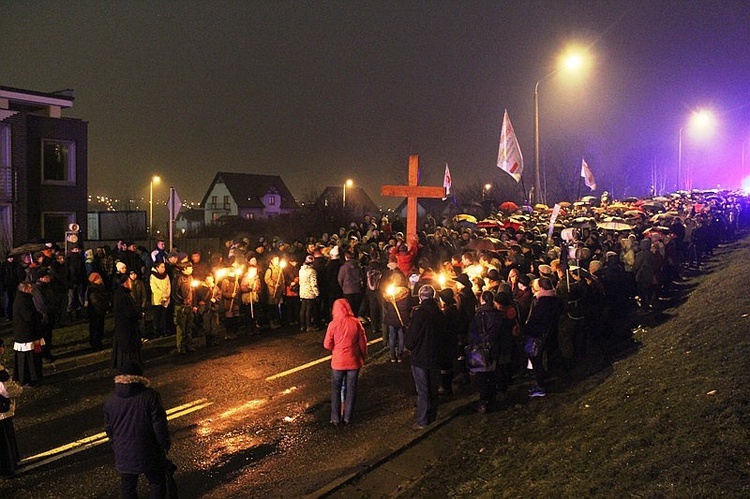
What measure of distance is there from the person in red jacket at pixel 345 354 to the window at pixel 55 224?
80.6 feet

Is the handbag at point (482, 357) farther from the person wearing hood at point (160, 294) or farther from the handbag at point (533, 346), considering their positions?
the person wearing hood at point (160, 294)

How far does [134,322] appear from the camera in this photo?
11195 millimetres

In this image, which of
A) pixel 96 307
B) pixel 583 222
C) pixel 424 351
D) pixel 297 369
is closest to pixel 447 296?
pixel 424 351

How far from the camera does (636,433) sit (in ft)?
21.1

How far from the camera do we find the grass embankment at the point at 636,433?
532 cm

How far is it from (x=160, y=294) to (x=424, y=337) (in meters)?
7.48

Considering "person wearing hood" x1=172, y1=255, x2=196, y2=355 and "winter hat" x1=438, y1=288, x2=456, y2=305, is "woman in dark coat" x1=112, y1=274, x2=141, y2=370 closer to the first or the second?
"person wearing hood" x1=172, y1=255, x2=196, y2=355

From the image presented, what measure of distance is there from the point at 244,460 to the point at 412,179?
11508 millimetres

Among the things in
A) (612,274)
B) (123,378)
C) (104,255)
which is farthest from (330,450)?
(104,255)

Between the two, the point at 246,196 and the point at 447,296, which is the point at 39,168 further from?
the point at 246,196

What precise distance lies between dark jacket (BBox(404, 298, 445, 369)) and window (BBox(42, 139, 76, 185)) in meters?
25.3

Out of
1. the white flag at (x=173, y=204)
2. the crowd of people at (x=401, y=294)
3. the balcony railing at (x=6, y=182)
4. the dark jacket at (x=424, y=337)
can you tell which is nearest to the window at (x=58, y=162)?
the balcony railing at (x=6, y=182)

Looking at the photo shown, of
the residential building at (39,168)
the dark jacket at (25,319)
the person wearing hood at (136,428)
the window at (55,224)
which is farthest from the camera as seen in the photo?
the window at (55,224)

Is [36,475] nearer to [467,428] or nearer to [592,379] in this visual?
[467,428]
